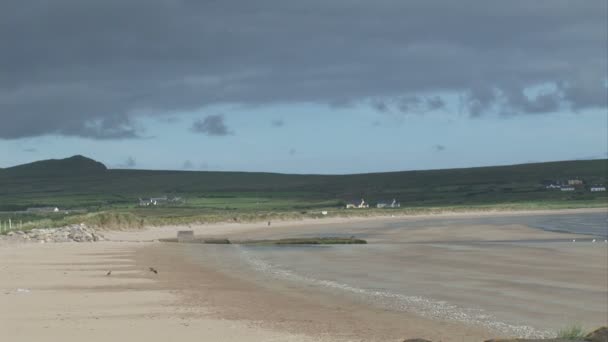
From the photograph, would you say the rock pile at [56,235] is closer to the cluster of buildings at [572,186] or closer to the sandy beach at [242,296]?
the sandy beach at [242,296]

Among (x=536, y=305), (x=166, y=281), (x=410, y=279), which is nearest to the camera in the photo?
(x=536, y=305)

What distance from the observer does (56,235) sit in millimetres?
43625

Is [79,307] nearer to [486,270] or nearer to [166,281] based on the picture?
[166,281]

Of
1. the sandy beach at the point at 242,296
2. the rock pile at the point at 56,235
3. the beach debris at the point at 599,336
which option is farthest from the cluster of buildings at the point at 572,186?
the beach debris at the point at 599,336

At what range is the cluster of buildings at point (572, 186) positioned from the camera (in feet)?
557

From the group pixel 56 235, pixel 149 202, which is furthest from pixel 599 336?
pixel 149 202

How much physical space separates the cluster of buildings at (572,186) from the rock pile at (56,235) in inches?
5352

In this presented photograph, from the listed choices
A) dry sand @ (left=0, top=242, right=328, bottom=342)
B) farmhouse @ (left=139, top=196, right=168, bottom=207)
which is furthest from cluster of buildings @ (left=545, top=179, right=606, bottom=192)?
dry sand @ (left=0, top=242, right=328, bottom=342)

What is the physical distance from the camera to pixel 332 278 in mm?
25750

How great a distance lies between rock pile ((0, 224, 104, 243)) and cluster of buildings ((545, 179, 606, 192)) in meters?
136

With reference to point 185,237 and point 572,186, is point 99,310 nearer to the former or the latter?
point 185,237

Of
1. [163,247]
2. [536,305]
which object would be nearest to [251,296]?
[536,305]

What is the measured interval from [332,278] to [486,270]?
5584 millimetres

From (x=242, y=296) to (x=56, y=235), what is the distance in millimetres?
25980
